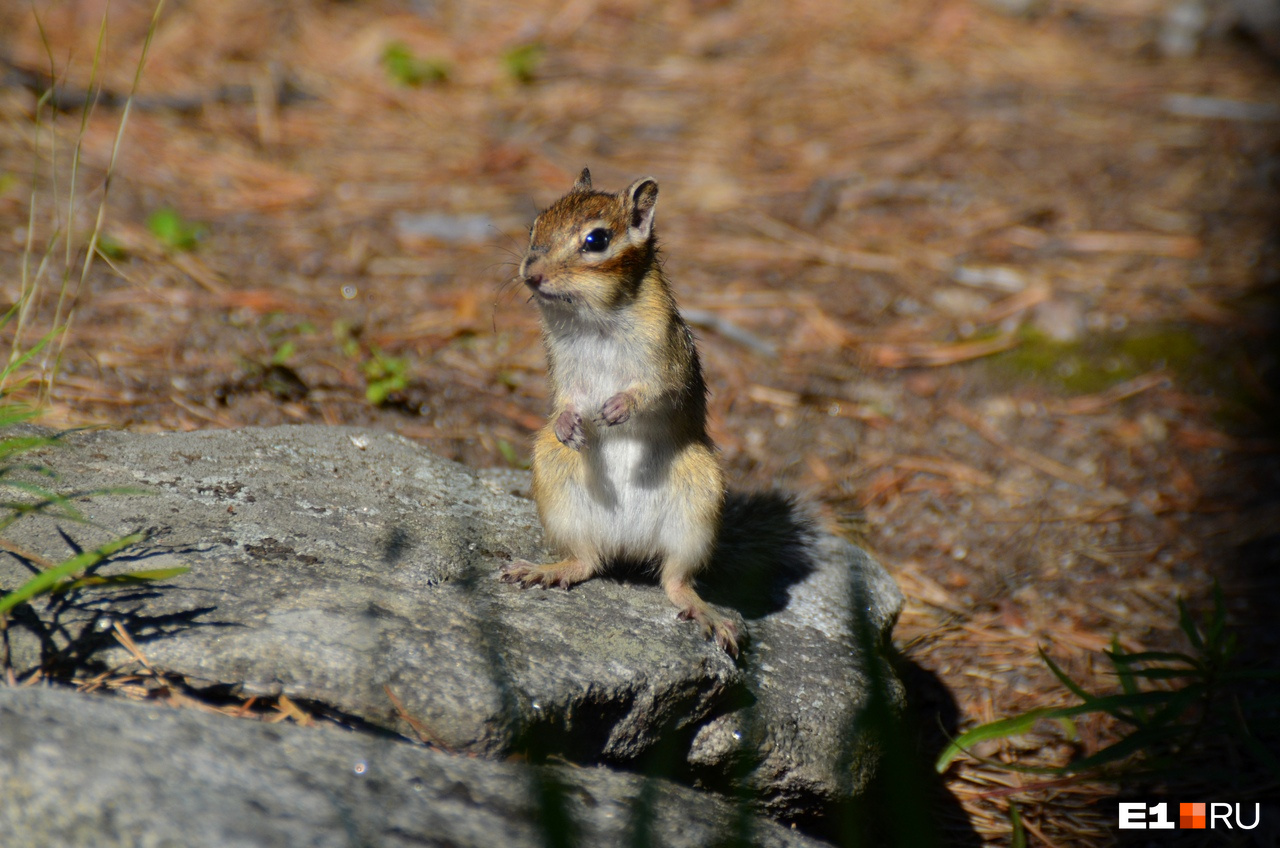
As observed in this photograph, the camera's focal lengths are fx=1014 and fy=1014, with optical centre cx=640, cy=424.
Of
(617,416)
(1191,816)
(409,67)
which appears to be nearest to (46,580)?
(617,416)

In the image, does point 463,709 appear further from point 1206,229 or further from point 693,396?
point 1206,229

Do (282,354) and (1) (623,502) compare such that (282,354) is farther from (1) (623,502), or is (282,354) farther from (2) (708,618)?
(2) (708,618)

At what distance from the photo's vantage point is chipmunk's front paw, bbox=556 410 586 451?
2.56 metres

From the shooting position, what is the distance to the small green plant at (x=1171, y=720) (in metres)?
2.34

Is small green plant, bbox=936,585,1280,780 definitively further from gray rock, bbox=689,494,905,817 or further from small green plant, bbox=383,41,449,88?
small green plant, bbox=383,41,449,88

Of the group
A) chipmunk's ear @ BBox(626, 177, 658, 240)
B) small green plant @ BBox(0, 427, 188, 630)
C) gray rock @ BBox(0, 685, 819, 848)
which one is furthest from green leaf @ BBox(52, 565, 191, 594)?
chipmunk's ear @ BBox(626, 177, 658, 240)

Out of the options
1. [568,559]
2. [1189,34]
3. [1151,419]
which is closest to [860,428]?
[1151,419]

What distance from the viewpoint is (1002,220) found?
533 centimetres

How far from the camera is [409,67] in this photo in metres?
6.08

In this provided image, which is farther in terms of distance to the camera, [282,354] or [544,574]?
[282,354]

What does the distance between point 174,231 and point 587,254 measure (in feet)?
8.90

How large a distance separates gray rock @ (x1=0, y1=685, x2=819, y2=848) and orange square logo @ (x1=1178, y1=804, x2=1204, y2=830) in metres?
1.54

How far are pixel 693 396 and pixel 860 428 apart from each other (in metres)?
1.60

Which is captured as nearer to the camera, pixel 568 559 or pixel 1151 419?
pixel 568 559
